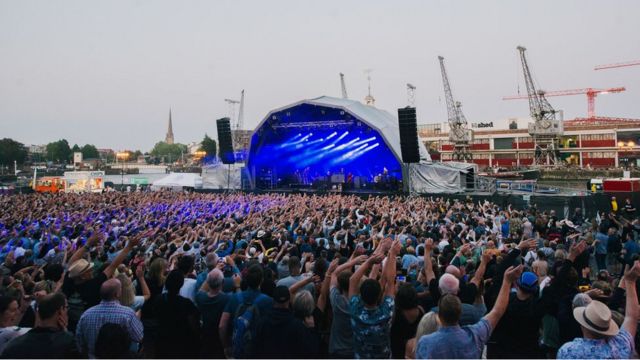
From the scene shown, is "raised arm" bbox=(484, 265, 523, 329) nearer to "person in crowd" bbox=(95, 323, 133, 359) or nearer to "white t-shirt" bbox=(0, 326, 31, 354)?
"person in crowd" bbox=(95, 323, 133, 359)

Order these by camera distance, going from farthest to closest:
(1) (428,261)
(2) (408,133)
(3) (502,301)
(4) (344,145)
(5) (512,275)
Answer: (4) (344,145) < (2) (408,133) < (1) (428,261) < (5) (512,275) < (3) (502,301)

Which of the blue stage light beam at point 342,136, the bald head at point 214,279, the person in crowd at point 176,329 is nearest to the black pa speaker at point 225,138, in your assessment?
the blue stage light beam at point 342,136

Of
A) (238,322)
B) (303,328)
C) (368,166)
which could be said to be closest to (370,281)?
(303,328)

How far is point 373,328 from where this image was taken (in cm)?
307

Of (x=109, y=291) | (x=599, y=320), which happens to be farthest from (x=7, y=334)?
(x=599, y=320)

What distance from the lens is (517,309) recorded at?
383cm

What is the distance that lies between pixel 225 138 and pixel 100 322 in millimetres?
26979

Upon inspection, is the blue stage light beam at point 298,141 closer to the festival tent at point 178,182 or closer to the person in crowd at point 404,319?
the festival tent at point 178,182

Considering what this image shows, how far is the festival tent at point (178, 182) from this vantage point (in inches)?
1293

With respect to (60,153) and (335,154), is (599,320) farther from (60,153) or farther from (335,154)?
(60,153)

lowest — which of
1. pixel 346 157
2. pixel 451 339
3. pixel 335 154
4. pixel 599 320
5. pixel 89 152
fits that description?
pixel 451 339

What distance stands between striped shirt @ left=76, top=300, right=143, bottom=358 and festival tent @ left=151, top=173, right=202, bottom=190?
3094 cm

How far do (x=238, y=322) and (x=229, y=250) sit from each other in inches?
173

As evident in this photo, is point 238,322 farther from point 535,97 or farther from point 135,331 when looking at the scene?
point 535,97
